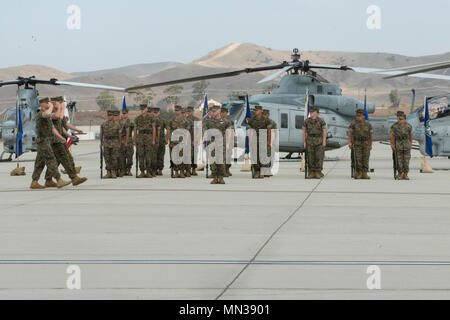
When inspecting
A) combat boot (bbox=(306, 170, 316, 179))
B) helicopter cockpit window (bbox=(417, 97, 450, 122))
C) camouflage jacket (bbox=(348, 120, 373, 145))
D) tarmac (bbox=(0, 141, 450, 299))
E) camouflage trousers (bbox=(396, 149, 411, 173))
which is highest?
helicopter cockpit window (bbox=(417, 97, 450, 122))

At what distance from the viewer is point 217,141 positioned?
53.9 ft

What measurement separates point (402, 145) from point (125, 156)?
22.0 ft

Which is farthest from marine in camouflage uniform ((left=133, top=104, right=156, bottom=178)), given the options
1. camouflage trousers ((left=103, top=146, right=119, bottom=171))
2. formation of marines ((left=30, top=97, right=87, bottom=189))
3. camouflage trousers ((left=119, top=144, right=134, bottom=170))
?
formation of marines ((left=30, top=97, right=87, bottom=189))

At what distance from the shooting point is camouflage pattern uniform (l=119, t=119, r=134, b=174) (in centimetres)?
1811

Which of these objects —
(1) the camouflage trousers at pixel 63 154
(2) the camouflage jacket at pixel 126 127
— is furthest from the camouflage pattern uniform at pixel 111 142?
(1) the camouflage trousers at pixel 63 154

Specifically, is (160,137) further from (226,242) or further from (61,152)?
(226,242)

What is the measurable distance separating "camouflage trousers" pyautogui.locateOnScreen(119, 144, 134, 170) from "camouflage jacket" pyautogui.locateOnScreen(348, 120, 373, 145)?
17.9ft

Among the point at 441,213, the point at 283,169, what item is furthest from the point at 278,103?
the point at 441,213

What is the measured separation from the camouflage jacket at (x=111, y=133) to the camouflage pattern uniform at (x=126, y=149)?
213 millimetres

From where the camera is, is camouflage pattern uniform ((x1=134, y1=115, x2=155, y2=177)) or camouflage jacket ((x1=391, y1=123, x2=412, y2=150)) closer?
camouflage jacket ((x1=391, y1=123, x2=412, y2=150))

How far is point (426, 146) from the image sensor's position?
19.4 meters

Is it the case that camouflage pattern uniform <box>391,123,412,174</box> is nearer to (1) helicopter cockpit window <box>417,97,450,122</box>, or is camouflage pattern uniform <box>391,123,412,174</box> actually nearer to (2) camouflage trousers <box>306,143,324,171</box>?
(2) camouflage trousers <box>306,143,324,171</box>

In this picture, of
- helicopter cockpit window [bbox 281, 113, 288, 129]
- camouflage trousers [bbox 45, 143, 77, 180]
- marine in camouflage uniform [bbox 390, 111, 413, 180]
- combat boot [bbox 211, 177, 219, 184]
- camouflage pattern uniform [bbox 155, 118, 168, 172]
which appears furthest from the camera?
helicopter cockpit window [bbox 281, 113, 288, 129]
